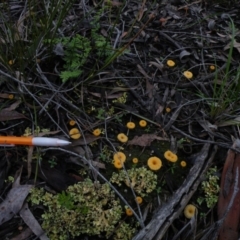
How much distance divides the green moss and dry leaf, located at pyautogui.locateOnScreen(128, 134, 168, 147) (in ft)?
0.97

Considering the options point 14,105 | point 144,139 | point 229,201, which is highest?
point 14,105

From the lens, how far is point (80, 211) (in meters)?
1.46

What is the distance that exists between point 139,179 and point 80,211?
310 millimetres

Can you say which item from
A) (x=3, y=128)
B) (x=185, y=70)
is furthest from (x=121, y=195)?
(x=185, y=70)

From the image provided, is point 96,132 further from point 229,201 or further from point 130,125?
point 229,201

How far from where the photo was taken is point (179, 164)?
170 cm

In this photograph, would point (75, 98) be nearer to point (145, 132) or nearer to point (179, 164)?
point (145, 132)

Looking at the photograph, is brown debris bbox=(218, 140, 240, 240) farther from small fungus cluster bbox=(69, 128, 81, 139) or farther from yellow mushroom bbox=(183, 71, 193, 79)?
small fungus cluster bbox=(69, 128, 81, 139)

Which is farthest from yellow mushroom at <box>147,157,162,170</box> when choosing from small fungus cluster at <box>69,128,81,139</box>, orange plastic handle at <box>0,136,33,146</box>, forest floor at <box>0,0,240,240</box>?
orange plastic handle at <box>0,136,33,146</box>

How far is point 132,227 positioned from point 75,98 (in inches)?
28.8

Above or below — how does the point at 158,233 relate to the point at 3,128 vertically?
below

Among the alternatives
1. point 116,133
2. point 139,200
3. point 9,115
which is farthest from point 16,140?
point 139,200

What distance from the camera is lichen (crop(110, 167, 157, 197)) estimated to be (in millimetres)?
1585

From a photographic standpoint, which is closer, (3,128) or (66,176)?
(66,176)
